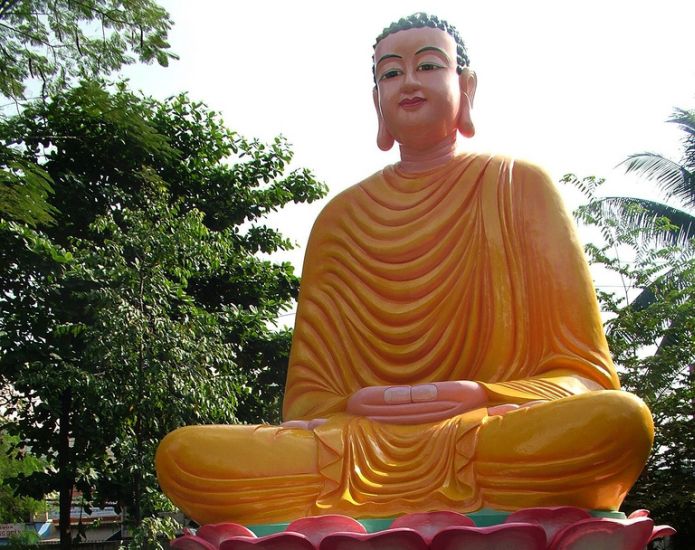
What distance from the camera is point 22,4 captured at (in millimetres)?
9258

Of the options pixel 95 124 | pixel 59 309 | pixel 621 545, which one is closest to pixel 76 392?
pixel 59 309

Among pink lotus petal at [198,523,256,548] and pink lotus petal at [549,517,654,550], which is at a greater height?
pink lotus petal at [198,523,256,548]

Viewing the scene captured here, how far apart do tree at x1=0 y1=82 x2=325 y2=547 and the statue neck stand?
7.09ft

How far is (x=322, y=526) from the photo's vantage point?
370 centimetres

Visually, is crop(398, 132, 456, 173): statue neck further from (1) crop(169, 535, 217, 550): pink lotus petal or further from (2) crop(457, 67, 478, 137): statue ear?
(1) crop(169, 535, 217, 550): pink lotus petal

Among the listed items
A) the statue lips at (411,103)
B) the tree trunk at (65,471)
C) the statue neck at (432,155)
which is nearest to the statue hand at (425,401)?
the statue neck at (432,155)

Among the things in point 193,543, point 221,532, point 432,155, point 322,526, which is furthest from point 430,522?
point 432,155

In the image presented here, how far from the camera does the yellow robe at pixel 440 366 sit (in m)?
3.79

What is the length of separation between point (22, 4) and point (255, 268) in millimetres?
3569

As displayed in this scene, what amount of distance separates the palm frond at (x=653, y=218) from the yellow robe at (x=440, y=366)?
5.72 m

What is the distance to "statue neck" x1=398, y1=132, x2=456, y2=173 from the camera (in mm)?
5430

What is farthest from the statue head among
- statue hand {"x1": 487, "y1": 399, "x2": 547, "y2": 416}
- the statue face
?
statue hand {"x1": 487, "y1": 399, "x2": 547, "y2": 416}

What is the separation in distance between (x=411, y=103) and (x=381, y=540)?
8.74ft

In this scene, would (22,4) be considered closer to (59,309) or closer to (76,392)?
(59,309)
